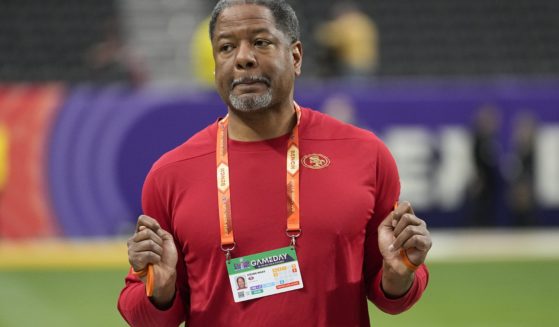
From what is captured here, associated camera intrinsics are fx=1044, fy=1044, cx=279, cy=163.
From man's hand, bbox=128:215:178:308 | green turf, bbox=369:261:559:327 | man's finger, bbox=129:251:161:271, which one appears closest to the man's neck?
man's hand, bbox=128:215:178:308

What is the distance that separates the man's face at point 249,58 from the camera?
136 inches

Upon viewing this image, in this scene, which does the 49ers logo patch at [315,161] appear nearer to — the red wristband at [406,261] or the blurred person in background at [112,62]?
the red wristband at [406,261]

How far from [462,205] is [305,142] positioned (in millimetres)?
11323

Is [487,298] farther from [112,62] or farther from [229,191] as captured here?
[112,62]

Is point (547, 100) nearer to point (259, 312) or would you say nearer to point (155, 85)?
point (155, 85)

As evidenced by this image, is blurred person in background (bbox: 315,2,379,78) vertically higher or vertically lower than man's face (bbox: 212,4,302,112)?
higher

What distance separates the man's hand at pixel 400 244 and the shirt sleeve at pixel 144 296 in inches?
27.5

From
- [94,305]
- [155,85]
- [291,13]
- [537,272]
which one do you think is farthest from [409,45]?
[291,13]

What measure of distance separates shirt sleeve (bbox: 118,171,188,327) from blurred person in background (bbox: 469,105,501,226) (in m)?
11.1

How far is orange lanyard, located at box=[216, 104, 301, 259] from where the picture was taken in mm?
3418

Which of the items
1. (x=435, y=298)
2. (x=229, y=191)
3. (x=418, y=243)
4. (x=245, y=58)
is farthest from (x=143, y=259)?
(x=435, y=298)

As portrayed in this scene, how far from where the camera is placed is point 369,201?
3480 mm

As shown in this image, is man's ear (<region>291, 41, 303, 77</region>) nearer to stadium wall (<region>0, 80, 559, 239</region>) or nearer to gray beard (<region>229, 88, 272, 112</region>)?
gray beard (<region>229, 88, 272, 112</region>)

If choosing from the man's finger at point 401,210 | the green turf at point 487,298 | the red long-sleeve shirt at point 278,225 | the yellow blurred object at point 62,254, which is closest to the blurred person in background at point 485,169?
the green turf at point 487,298
